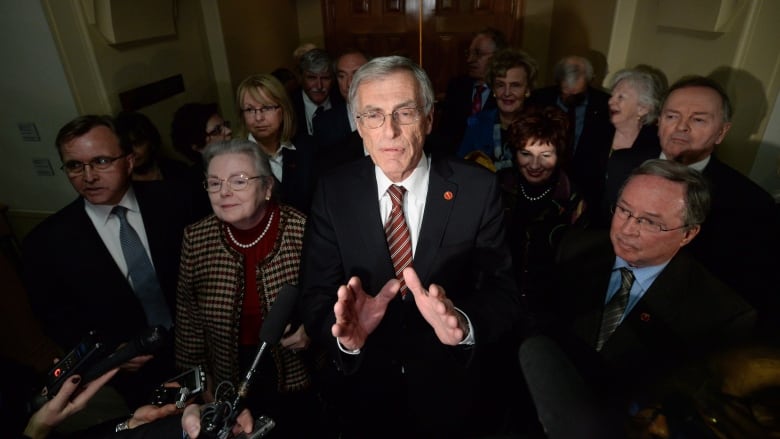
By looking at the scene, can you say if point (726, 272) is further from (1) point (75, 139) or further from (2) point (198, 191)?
(1) point (75, 139)

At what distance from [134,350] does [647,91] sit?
3264 mm

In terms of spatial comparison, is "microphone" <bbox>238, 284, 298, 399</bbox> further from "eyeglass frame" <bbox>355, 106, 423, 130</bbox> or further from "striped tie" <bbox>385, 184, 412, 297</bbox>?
"eyeglass frame" <bbox>355, 106, 423, 130</bbox>

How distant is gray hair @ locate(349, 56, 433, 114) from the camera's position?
1.35 metres

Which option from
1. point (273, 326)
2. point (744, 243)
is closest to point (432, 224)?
point (273, 326)

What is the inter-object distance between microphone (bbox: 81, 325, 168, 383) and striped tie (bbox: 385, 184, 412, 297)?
0.77m

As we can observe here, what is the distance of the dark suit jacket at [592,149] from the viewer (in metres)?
2.82

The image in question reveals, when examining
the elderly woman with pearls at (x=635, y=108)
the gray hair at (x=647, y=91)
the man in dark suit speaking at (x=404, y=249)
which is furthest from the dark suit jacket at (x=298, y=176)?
the gray hair at (x=647, y=91)

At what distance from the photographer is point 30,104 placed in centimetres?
310

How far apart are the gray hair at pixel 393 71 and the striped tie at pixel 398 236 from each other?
308mm

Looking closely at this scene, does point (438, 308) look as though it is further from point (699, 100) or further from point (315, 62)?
point (315, 62)

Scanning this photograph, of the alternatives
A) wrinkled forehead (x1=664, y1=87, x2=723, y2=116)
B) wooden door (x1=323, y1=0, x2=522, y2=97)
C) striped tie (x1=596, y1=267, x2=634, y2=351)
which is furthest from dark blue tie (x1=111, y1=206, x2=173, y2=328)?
wooden door (x1=323, y1=0, x2=522, y2=97)

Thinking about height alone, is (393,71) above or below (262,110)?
above

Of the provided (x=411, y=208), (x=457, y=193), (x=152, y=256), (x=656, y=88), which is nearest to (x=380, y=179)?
(x=411, y=208)

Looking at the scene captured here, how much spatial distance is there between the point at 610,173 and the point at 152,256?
247 centimetres
